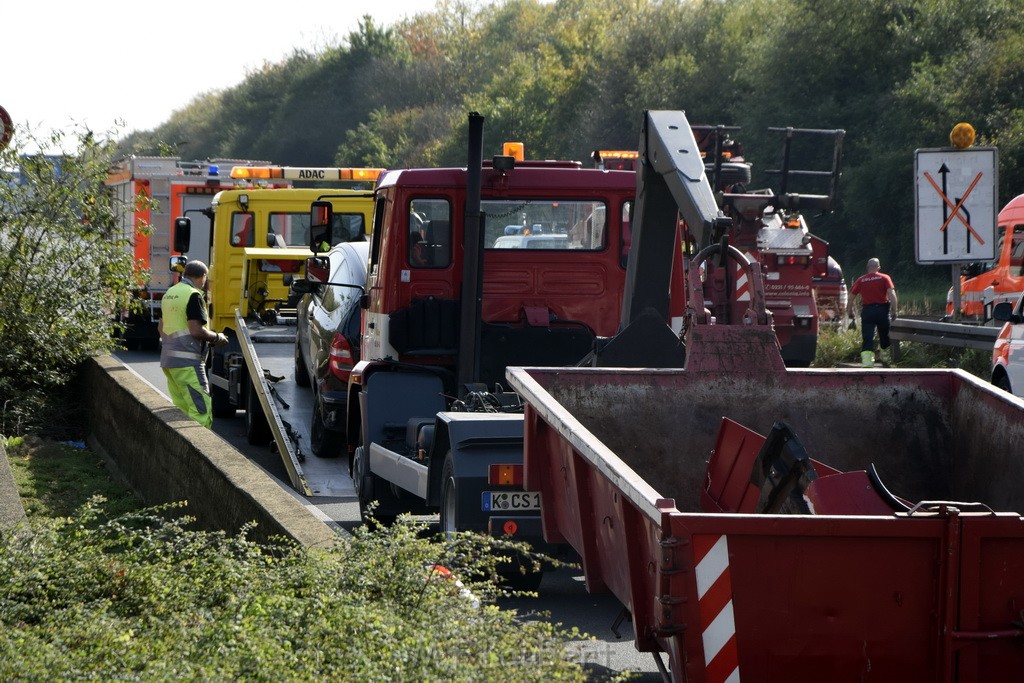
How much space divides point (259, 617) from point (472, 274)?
491cm

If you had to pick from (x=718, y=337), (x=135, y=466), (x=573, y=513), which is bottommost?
(x=135, y=466)

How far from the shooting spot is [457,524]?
7.15 m

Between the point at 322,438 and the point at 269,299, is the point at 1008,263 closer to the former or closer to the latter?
the point at 269,299

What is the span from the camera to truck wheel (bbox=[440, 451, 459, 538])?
719 centimetres

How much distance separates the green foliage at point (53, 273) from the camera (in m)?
12.4

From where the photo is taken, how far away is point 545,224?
9.72 metres

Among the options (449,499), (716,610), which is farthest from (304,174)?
(716,610)

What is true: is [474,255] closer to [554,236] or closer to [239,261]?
[554,236]

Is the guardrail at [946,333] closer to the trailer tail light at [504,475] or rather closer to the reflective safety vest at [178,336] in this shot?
the reflective safety vest at [178,336]

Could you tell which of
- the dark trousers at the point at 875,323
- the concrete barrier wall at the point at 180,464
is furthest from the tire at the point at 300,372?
the dark trousers at the point at 875,323

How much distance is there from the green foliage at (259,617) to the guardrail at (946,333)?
11.3 metres

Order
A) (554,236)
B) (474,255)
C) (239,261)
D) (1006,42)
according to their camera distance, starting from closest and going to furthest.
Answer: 1. (474,255)
2. (554,236)
3. (239,261)
4. (1006,42)

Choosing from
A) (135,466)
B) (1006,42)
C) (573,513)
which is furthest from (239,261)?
(1006,42)

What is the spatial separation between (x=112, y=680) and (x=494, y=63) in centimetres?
7445
